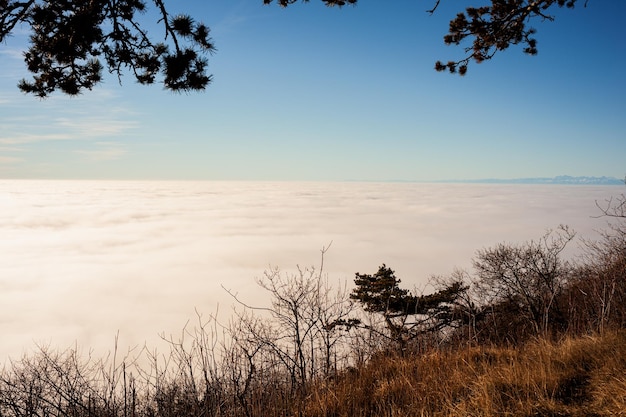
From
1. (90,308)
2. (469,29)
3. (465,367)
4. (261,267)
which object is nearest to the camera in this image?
(465,367)

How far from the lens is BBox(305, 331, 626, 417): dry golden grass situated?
3.10 m

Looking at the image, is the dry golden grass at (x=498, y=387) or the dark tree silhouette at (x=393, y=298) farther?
the dark tree silhouette at (x=393, y=298)

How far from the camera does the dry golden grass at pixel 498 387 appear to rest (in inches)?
122

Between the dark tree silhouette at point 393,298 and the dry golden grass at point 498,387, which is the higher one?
the dry golden grass at point 498,387

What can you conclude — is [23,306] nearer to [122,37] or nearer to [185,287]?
[185,287]

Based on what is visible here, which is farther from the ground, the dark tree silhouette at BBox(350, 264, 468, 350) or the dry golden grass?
the dry golden grass

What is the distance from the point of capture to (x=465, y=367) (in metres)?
4.15

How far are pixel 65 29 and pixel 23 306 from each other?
155 meters

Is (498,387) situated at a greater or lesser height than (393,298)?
greater

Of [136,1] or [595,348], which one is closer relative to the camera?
[595,348]

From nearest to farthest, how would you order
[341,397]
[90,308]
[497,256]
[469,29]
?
[341,397]
[469,29]
[497,256]
[90,308]

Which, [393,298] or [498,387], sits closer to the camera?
[498,387]

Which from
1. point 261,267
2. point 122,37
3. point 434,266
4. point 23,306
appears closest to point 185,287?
point 261,267

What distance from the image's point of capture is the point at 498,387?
3.42m
